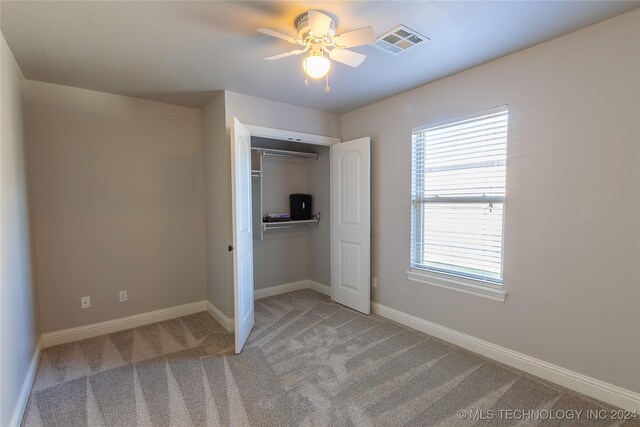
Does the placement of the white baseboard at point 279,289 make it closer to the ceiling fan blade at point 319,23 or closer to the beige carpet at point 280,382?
the beige carpet at point 280,382

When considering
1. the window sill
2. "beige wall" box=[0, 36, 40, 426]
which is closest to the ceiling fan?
"beige wall" box=[0, 36, 40, 426]

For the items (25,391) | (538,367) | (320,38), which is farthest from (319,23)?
(25,391)

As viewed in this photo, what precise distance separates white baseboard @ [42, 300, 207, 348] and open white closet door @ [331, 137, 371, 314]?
1742 millimetres

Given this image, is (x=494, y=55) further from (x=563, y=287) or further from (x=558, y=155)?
(x=563, y=287)

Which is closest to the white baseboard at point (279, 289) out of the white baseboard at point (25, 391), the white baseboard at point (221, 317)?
the white baseboard at point (221, 317)

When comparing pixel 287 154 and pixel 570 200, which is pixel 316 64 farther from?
pixel 287 154

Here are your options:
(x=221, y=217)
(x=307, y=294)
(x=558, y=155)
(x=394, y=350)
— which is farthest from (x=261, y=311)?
(x=558, y=155)

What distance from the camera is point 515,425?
177 cm

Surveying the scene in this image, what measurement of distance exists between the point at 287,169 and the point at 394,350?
2.78 metres

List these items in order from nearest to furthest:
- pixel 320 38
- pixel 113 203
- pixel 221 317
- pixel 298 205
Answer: pixel 320 38 < pixel 113 203 < pixel 221 317 < pixel 298 205

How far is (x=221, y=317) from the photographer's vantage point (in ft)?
10.6

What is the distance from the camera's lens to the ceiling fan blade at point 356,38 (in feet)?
5.36

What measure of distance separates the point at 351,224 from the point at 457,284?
1.35 metres

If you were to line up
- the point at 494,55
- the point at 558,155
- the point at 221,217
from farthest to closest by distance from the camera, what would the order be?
the point at 221,217, the point at 494,55, the point at 558,155
